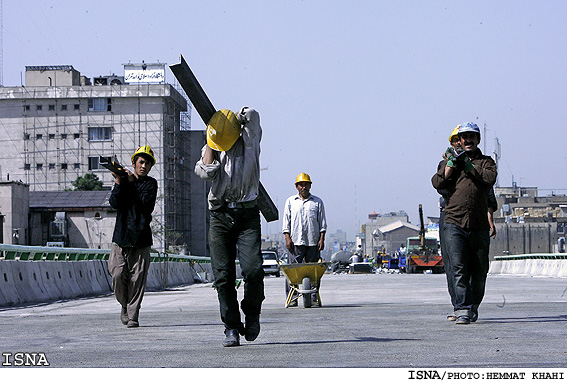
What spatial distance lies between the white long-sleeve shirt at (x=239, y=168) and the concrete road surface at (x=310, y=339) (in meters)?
1.21

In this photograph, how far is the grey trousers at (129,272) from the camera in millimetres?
10672

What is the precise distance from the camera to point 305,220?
1426cm

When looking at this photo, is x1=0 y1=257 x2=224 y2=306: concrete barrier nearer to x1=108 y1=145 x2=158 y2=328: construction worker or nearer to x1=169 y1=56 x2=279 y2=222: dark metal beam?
x1=108 y1=145 x2=158 y2=328: construction worker

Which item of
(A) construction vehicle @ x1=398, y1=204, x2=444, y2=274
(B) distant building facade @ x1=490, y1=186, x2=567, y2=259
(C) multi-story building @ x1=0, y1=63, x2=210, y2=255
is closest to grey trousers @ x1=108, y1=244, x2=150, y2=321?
(A) construction vehicle @ x1=398, y1=204, x2=444, y2=274

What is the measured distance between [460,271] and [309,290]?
4135 mm

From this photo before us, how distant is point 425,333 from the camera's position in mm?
8383

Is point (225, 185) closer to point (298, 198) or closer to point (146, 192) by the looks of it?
point (146, 192)

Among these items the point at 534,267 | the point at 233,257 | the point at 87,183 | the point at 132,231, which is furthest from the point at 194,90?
the point at 87,183

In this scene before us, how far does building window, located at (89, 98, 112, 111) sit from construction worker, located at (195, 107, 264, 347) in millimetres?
110946

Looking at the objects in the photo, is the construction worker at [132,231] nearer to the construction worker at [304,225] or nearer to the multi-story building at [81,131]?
the construction worker at [304,225]

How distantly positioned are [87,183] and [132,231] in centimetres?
10082

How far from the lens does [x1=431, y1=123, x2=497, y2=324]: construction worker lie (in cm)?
997

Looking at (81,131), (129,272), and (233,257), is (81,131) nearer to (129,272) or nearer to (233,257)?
(129,272)
